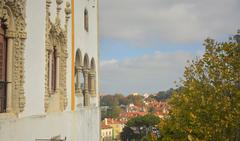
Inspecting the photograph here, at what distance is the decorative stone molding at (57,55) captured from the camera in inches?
454

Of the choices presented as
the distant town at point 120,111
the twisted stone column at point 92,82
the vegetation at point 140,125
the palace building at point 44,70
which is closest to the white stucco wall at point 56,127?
the palace building at point 44,70

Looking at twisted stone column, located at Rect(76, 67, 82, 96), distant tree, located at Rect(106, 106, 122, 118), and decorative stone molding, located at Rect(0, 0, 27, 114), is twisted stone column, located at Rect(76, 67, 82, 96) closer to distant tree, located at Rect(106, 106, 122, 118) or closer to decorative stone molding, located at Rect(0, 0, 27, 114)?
decorative stone molding, located at Rect(0, 0, 27, 114)

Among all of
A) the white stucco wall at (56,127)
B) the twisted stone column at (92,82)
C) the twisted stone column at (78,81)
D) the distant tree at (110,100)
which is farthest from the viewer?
the distant tree at (110,100)

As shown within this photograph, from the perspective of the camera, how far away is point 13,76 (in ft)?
30.5

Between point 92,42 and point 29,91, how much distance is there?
894 cm

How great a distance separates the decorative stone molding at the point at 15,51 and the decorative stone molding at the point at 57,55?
5.56 ft

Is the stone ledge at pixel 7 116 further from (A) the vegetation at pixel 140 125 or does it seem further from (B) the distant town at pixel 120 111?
(A) the vegetation at pixel 140 125

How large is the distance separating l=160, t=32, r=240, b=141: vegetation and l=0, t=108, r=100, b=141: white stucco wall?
3.39 meters

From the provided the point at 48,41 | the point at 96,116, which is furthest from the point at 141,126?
the point at 48,41

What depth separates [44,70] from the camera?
1111 cm

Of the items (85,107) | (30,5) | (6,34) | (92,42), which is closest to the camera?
(6,34)

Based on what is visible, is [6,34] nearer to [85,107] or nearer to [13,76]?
[13,76]

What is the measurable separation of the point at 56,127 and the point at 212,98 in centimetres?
470

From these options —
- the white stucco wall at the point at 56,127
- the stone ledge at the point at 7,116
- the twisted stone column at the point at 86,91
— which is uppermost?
Result: the twisted stone column at the point at 86,91
